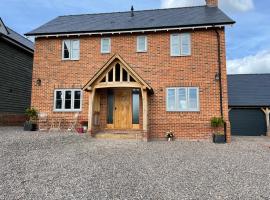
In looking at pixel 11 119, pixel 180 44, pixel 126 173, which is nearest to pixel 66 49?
pixel 11 119

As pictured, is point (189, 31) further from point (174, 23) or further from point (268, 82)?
point (268, 82)

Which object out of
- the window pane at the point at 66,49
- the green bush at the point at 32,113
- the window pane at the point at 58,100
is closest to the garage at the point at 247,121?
the window pane at the point at 58,100

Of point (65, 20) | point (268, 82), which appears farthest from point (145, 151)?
point (268, 82)

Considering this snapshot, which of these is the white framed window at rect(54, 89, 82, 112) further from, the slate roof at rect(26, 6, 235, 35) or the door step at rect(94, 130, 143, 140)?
the slate roof at rect(26, 6, 235, 35)

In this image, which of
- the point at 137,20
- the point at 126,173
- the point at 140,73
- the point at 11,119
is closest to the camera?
the point at 126,173

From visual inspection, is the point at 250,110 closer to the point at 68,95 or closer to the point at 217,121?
the point at 217,121

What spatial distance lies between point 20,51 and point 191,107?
1413cm

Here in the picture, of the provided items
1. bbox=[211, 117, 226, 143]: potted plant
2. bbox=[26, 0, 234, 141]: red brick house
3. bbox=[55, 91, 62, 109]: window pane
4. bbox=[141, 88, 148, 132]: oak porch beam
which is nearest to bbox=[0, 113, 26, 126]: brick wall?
bbox=[26, 0, 234, 141]: red brick house

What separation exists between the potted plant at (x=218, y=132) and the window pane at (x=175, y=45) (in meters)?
4.49

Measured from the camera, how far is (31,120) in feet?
47.6

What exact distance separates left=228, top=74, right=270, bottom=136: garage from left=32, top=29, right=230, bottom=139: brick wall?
21.7 ft

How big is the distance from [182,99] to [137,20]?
6.44 meters

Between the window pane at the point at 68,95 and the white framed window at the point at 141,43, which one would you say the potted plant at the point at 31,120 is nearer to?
the window pane at the point at 68,95

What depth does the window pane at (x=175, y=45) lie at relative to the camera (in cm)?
1415
